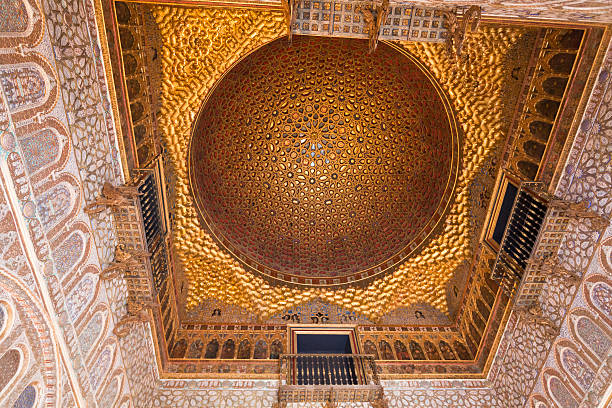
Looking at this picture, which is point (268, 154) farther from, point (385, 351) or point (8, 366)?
point (8, 366)

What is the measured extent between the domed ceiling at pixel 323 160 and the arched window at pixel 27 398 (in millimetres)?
Result: 4015

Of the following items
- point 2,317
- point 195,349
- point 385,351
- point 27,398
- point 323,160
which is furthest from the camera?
point 323,160

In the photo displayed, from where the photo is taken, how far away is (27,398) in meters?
3.79

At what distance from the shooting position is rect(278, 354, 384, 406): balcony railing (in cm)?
634

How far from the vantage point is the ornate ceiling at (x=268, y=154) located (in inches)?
227

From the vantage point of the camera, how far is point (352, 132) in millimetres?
8484

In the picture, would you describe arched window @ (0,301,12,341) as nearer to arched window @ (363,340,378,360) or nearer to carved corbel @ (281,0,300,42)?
carved corbel @ (281,0,300,42)

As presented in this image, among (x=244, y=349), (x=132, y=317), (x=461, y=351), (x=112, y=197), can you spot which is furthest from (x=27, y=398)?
(x=461, y=351)

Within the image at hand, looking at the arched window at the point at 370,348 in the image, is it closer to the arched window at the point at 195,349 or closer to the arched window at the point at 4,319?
the arched window at the point at 195,349

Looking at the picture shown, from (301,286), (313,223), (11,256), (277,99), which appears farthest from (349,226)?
(11,256)

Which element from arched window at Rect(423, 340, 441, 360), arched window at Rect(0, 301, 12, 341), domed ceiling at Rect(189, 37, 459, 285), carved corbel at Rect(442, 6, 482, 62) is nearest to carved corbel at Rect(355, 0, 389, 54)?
carved corbel at Rect(442, 6, 482, 62)

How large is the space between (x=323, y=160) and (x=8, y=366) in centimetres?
674

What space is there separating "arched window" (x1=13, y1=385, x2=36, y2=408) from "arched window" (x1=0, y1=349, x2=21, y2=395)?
0.28 meters

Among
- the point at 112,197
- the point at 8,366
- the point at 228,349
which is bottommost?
the point at 228,349
